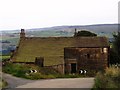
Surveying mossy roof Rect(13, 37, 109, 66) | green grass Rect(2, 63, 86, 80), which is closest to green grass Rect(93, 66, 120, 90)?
green grass Rect(2, 63, 86, 80)

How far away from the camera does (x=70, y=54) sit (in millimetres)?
45094

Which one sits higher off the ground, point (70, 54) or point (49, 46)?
point (49, 46)

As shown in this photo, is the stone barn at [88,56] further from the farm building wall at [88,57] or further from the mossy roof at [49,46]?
the mossy roof at [49,46]

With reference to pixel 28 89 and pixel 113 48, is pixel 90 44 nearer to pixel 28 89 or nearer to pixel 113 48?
pixel 113 48

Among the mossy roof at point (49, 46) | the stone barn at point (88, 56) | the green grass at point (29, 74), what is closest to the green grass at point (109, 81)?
the green grass at point (29, 74)

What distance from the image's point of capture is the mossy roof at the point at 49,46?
43.7m

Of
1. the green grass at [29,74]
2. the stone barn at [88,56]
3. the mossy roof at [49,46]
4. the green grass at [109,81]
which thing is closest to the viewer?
the green grass at [109,81]

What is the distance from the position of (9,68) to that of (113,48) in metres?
19.2

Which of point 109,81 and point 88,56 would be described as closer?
point 109,81

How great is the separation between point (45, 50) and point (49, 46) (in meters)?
1.06

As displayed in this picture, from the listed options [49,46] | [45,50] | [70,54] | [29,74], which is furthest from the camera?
[49,46]

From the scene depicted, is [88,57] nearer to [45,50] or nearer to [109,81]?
[45,50]

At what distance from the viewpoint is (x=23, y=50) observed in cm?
4547

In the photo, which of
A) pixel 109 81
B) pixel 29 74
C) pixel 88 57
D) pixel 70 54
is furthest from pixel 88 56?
pixel 109 81
